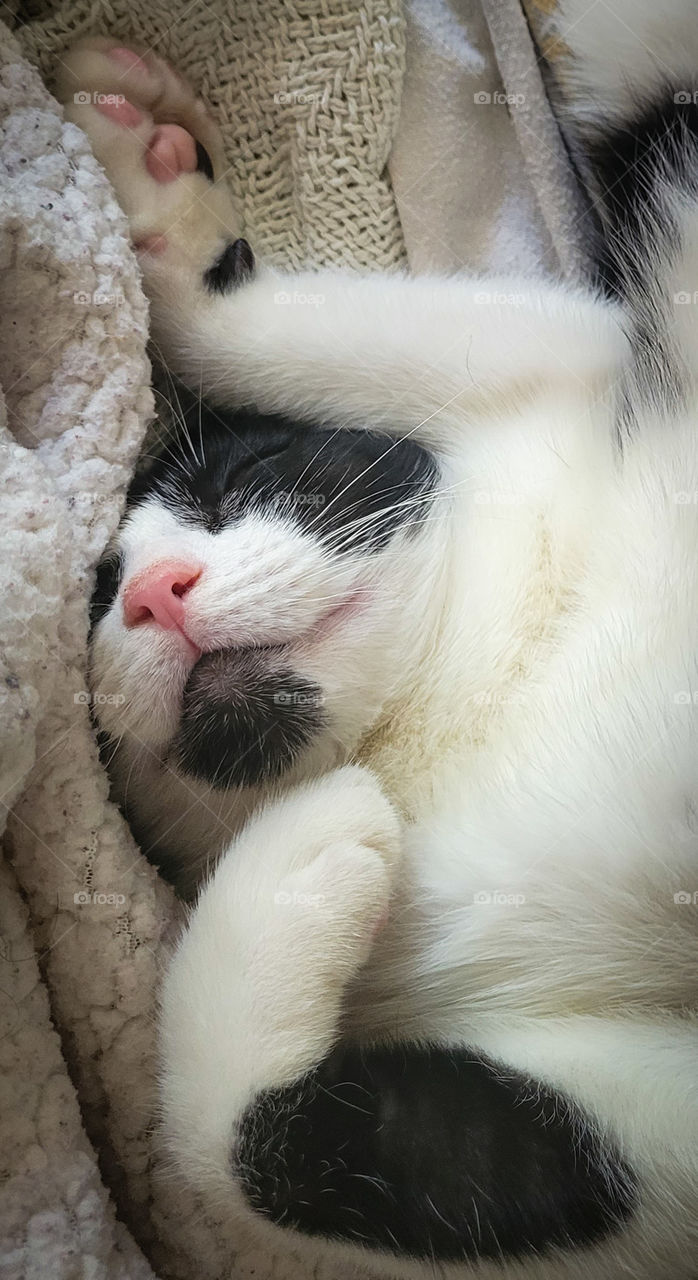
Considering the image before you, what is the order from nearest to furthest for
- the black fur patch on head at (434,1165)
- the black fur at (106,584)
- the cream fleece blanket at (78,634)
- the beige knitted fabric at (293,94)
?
1. the black fur patch on head at (434,1165)
2. the cream fleece blanket at (78,634)
3. the black fur at (106,584)
4. the beige knitted fabric at (293,94)

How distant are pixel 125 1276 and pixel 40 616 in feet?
1.67

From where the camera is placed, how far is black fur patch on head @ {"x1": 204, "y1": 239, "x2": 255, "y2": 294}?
0.94 m

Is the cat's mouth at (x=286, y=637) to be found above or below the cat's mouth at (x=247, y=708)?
above

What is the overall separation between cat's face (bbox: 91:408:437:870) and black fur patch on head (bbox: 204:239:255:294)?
225 mm

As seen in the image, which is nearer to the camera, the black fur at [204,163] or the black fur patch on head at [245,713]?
the black fur patch on head at [245,713]

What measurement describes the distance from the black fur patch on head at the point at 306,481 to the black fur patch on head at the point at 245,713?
127 mm

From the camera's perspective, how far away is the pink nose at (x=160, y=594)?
0.72 meters

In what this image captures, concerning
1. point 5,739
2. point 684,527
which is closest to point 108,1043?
point 5,739

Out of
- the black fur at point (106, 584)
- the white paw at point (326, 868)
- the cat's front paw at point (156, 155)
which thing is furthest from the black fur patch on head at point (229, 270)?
the white paw at point (326, 868)

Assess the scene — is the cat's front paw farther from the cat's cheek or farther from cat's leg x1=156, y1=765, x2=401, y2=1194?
cat's leg x1=156, y1=765, x2=401, y2=1194

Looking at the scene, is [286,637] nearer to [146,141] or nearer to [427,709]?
[427,709]

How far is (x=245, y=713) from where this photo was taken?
730 mm

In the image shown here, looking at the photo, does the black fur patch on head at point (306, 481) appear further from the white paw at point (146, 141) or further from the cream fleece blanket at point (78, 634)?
the white paw at point (146, 141)

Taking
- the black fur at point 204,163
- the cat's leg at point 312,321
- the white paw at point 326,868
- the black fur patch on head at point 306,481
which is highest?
the black fur at point 204,163
